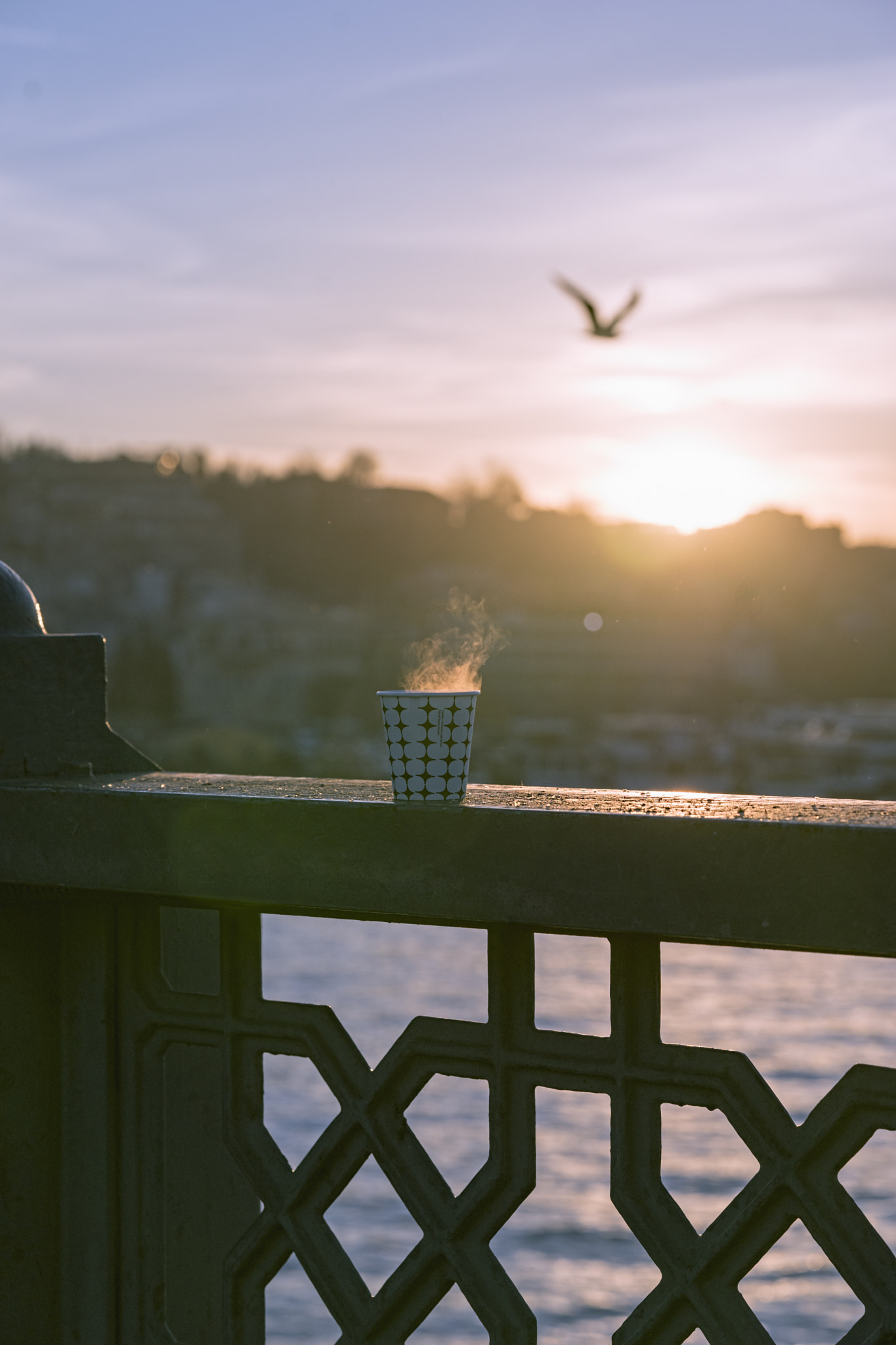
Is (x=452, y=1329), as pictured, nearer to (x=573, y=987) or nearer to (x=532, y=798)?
(x=532, y=798)

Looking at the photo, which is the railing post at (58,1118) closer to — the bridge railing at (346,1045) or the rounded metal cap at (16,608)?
the bridge railing at (346,1045)

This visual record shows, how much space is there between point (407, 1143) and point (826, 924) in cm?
77

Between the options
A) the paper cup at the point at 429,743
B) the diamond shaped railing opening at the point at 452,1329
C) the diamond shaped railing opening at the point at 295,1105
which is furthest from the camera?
the diamond shaped railing opening at the point at 295,1105

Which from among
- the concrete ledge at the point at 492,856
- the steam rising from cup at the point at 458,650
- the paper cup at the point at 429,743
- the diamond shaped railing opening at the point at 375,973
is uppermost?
the steam rising from cup at the point at 458,650

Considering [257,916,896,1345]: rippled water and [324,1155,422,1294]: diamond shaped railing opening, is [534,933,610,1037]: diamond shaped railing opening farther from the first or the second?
[324,1155,422,1294]: diamond shaped railing opening

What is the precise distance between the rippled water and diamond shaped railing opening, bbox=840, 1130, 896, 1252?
8cm

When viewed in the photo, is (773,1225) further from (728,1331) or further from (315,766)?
(315,766)

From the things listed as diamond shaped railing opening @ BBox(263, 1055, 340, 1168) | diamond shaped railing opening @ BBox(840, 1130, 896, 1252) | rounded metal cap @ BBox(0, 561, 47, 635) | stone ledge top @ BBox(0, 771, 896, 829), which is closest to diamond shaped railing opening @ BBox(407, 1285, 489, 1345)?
diamond shaped railing opening @ BBox(263, 1055, 340, 1168)

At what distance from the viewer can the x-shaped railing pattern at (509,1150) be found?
6.04ft

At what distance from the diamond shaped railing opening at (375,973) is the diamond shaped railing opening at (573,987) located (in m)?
2.54

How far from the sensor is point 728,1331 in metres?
1.89

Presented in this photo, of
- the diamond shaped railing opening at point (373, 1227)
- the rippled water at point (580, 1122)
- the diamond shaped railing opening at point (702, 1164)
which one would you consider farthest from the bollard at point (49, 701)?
the diamond shaped railing opening at point (702, 1164)

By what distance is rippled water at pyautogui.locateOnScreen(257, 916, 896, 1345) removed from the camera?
2841cm

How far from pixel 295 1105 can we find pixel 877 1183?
1599 centimetres
